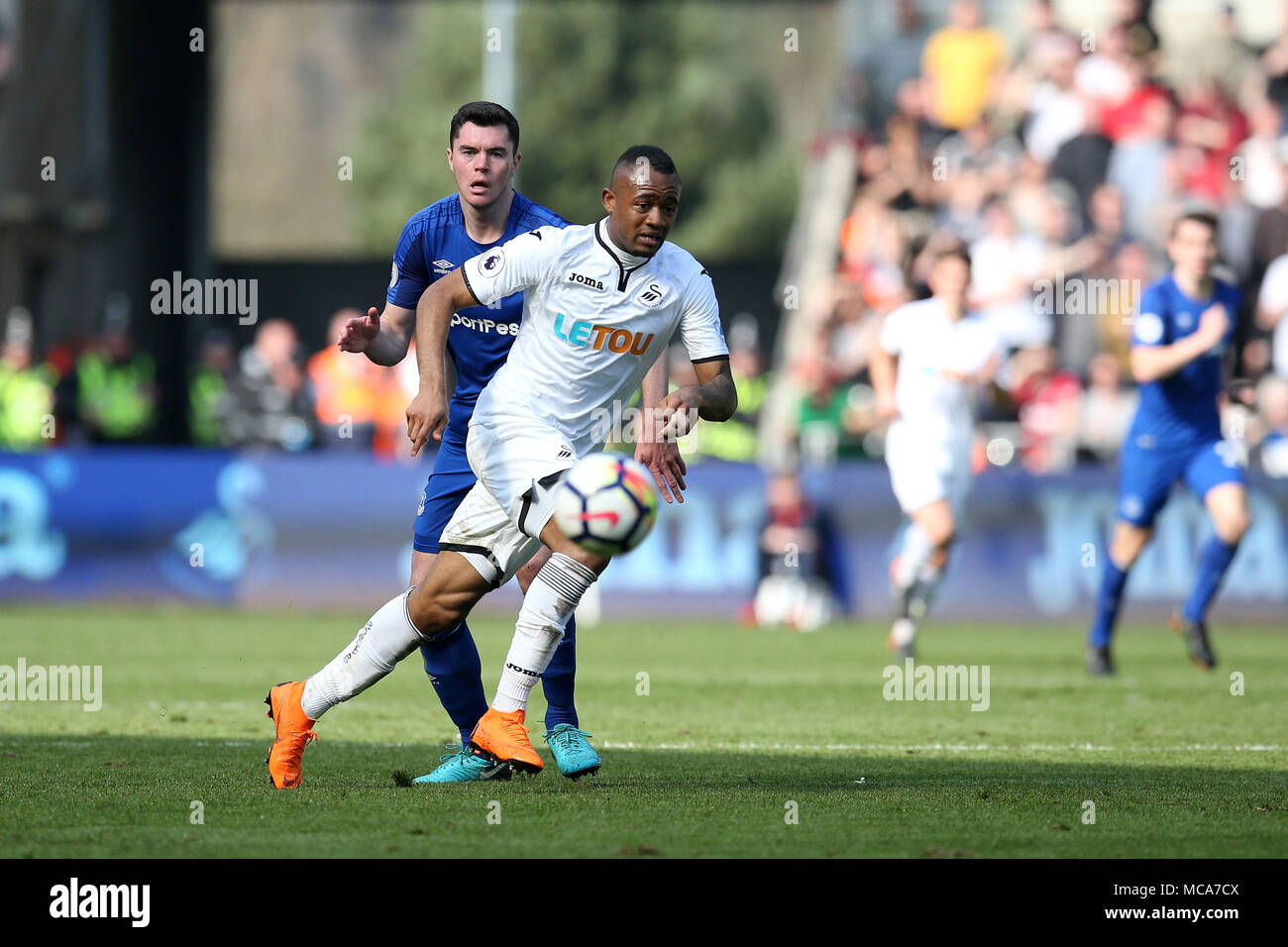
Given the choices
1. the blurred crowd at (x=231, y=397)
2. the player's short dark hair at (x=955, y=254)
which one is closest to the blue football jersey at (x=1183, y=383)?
the player's short dark hair at (x=955, y=254)

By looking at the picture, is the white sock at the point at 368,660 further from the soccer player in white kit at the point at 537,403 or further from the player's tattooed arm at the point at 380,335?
the player's tattooed arm at the point at 380,335

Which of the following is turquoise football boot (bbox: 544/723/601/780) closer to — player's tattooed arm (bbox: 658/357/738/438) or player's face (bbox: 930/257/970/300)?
player's tattooed arm (bbox: 658/357/738/438)

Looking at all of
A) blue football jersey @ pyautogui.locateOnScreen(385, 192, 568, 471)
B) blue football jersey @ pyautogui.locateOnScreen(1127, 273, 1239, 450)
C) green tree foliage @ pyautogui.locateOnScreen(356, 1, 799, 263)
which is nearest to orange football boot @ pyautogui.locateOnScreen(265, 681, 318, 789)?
blue football jersey @ pyautogui.locateOnScreen(385, 192, 568, 471)

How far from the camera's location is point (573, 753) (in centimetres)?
704

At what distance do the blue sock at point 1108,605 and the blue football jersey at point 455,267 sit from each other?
585 cm

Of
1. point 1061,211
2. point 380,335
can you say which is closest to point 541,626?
point 380,335

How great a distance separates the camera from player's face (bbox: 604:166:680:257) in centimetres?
667

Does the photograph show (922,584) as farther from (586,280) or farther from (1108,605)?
(586,280)

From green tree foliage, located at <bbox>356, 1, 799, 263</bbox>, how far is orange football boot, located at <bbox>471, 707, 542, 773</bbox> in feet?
151

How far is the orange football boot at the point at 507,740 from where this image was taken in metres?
6.73

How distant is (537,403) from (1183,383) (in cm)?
632
